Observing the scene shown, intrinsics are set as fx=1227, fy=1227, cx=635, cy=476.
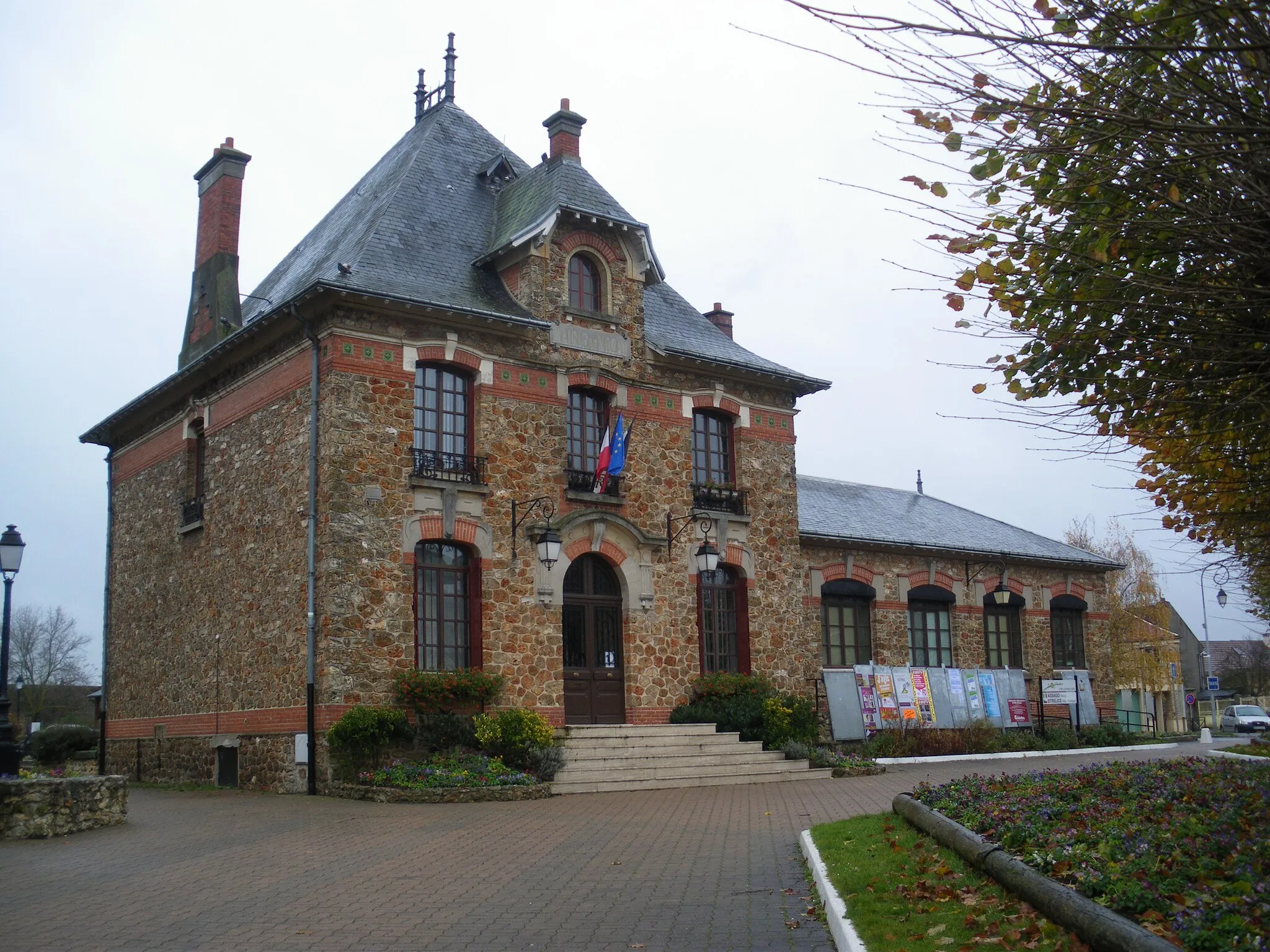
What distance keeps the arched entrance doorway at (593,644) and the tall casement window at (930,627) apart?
29.1 ft

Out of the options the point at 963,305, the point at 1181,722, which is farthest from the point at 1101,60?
the point at 1181,722

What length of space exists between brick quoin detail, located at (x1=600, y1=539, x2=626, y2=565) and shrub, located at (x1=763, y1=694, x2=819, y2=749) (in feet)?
11.5

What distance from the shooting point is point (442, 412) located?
19.5 metres

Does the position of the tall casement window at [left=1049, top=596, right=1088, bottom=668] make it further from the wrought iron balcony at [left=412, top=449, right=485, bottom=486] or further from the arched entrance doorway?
the wrought iron balcony at [left=412, top=449, right=485, bottom=486]

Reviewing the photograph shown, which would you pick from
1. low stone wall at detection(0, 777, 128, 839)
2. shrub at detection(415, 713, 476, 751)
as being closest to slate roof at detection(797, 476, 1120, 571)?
shrub at detection(415, 713, 476, 751)

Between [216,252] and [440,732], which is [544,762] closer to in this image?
[440,732]

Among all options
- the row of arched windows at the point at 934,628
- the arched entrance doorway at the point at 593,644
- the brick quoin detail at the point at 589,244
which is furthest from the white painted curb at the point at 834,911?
the row of arched windows at the point at 934,628

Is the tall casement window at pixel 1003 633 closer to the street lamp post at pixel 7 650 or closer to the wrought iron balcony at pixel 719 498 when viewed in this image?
the wrought iron balcony at pixel 719 498

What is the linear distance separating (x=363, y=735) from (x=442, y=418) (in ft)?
17.1

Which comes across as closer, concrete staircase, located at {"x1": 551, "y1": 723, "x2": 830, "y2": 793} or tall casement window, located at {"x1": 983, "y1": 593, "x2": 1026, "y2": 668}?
concrete staircase, located at {"x1": 551, "y1": 723, "x2": 830, "y2": 793}

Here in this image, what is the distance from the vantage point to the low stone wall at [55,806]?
13.1 meters

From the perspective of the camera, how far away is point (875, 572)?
88.0 ft

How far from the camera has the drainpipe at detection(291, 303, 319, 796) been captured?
57.7 ft

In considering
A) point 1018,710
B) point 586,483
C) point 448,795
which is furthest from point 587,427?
point 1018,710
